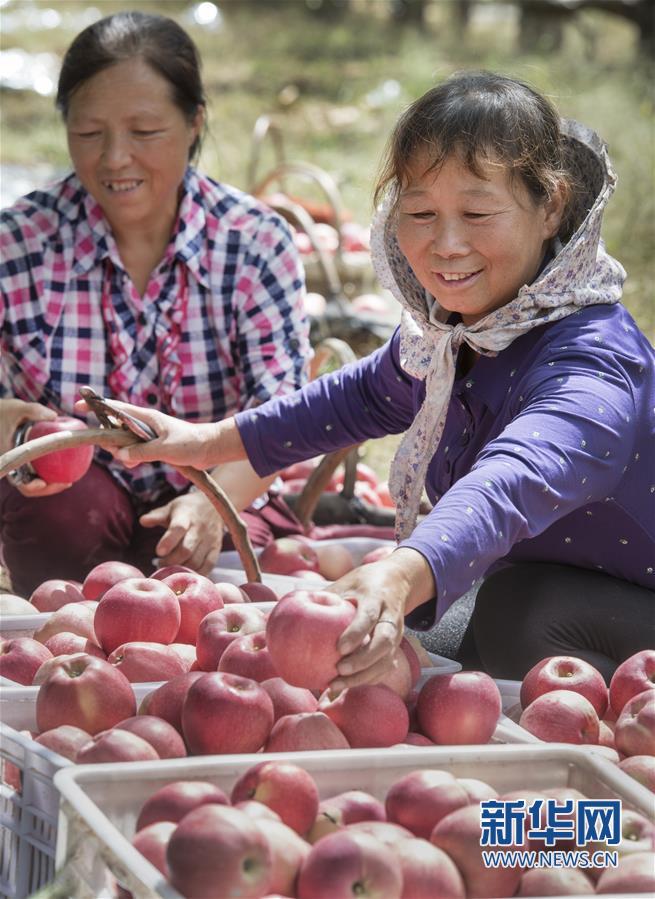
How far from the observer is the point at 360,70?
12602 mm

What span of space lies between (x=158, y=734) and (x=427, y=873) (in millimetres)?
375

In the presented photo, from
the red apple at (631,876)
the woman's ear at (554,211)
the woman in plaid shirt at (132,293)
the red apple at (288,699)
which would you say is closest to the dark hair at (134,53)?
the woman in plaid shirt at (132,293)

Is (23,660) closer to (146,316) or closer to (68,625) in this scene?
(68,625)

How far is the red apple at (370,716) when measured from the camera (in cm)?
135

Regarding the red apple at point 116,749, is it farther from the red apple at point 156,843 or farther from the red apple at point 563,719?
the red apple at point 563,719

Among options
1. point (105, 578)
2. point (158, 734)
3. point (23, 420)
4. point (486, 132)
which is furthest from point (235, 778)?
point (23, 420)

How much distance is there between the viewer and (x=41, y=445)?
177cm

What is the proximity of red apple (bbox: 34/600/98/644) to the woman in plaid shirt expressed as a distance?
29.0 inches

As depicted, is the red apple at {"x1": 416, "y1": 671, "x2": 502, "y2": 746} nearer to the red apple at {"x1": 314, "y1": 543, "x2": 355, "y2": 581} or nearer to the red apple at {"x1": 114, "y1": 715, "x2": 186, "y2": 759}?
the red apple at {"x1": 114, "y1": 715, "x2": 186, "y2": 759}

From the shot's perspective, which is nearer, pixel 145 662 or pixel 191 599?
pixel 145 662

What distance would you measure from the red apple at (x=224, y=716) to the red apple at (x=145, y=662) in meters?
0.22

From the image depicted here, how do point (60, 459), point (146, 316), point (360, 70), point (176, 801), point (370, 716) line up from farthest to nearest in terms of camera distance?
point (360, 70) → point (146, 316) → point (60, 459) → point (370, 716) → point (176, 801)

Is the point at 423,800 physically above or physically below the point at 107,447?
below

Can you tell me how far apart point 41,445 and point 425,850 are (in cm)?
92
